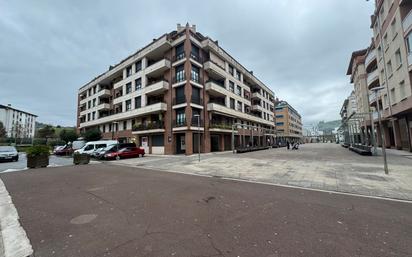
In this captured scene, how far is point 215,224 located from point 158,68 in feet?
88.9

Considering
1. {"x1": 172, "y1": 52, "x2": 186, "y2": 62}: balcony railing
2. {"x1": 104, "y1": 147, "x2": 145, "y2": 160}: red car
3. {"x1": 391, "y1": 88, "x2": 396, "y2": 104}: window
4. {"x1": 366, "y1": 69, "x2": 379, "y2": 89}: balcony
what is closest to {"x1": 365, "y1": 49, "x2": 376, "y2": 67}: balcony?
{"x1": 366, "y1": 69, "x2": 379, "y2": 89}: balcony

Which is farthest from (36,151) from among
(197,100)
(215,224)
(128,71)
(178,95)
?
(128,71)

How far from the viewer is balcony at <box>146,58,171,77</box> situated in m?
26.9

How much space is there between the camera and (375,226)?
3.67m

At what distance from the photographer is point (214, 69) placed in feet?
94.5

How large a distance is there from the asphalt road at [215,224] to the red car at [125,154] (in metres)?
15.0

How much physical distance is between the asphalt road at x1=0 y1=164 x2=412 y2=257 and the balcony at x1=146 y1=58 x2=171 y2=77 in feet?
77.8

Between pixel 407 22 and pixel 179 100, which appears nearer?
pixel 407 22

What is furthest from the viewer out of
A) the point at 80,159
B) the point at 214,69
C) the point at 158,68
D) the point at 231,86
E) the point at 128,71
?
the point at 231,86

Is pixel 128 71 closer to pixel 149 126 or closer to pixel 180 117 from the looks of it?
pixel 149 126

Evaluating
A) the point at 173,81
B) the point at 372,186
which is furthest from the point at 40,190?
the point at 173,81

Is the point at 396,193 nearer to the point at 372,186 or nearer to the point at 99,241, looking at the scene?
the point at 372,186

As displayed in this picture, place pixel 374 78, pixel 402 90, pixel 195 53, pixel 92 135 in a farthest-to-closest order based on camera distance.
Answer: pixel 92 135 < pixel 195 53 < pixel 374 78 < pixel 402 90

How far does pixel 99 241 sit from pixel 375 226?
17.8 feet
